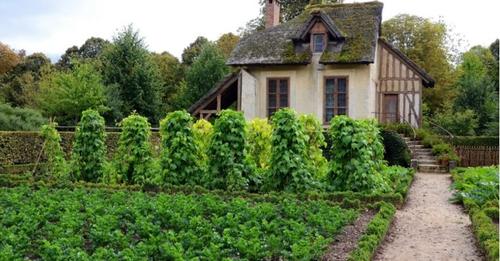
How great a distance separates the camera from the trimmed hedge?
6745mm

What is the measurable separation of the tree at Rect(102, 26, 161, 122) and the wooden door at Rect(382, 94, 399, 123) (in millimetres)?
14012

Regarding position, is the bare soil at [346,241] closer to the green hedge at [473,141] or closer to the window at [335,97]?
the window at [335,97]

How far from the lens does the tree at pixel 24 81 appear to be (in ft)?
130

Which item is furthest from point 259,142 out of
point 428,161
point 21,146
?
point 428,161

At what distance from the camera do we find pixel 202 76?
36.6 metres

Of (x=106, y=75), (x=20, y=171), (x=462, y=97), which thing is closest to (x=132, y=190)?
(x=20, y=171)

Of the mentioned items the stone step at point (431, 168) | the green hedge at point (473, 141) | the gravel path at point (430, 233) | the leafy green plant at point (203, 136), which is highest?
the leafy green plant at point (203, 136)

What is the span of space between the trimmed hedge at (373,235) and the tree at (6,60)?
47.4m

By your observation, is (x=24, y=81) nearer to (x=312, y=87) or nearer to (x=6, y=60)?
(x=6, y=60)

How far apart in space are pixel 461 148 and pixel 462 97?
13248 mm

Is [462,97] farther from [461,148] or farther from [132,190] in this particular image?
[132,190]

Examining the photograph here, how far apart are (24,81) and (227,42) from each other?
682 inches

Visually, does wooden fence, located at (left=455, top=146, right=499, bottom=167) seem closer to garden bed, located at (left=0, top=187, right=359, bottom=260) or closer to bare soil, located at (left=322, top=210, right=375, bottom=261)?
garden bed, located at (left=0, top=187, right=359, bottom=260)

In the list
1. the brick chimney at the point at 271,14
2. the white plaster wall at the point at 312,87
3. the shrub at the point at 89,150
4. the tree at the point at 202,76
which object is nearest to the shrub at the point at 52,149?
the shrub at the point at 89,150
